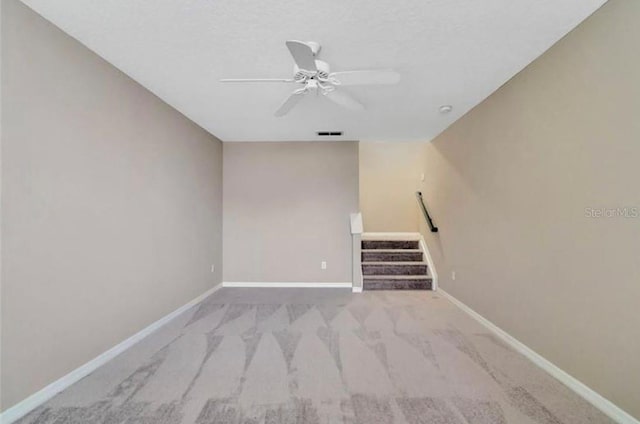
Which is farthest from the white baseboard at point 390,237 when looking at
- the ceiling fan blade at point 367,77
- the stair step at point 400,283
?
the ceiling fan blade at point 367,77

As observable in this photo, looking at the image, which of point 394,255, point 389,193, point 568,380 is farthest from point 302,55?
point 389,193

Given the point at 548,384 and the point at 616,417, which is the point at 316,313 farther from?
the point at 616,417

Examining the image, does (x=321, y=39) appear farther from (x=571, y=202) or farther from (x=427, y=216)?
(x=427, y=216)

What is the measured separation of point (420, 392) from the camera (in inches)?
76.5

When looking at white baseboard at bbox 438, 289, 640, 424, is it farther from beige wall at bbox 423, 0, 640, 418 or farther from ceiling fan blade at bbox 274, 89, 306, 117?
ceiling fan blade at bbox 274, 89, 306, 117

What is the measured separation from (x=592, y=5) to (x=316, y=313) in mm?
3471

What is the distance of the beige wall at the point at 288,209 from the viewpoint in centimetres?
482

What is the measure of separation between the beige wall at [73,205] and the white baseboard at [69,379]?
45mm

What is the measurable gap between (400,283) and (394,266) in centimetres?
32

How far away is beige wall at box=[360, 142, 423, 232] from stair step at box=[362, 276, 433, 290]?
2148 mm

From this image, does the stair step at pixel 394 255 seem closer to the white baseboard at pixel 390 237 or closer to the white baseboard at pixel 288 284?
the white baseboard at pixel 390 237

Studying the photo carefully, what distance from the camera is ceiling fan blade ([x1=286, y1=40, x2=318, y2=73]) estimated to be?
62.1 inches

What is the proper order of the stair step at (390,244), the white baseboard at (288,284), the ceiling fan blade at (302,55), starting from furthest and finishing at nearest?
the stair step at (390,244)
the white baseboard at (288,284)
the ceiling fan blade at (302,55)

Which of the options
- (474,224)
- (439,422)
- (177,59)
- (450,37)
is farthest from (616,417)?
(177,59)
